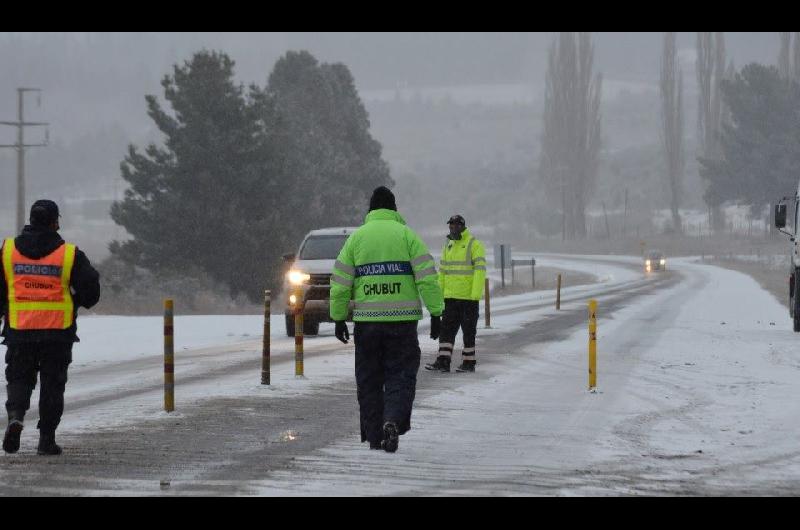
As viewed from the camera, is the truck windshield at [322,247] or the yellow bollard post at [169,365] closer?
the yellow bollard post at [169,365]

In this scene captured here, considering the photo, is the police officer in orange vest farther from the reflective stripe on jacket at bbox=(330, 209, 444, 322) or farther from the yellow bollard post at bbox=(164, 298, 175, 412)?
the yellow bollard post at bbox=(164, 298, 175, 412)

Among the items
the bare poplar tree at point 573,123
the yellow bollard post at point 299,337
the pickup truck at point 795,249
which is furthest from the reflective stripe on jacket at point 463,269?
the bare poplar tree at point 573,123

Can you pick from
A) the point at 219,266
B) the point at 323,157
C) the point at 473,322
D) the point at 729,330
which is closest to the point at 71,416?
the point at 473,322

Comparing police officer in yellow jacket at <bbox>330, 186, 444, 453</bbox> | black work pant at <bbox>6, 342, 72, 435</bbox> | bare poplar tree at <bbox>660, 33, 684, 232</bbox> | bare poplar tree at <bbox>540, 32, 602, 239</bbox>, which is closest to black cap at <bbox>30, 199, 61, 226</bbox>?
black work pant at <bbox>6, 342, 72, 435</bbox>

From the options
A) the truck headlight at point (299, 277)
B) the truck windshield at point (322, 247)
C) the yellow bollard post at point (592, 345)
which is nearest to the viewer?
the yellow bollard post at point (592, 345)

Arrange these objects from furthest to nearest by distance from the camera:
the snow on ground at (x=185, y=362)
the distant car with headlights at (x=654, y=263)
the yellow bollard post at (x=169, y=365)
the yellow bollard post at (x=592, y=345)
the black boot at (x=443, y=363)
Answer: the distant car with headlights at (x=654, y=263) → the black boot at (x=443, y=363) → the yellow bollard post at (x=592, y=345) → the snow on ground at (x=185, y=362) → the yellow bollard post at (x=169, y=365)

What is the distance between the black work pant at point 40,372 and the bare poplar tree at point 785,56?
98.0 metres

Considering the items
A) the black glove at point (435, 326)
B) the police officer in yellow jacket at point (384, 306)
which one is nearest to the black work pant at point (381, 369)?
the police officer in yellow jacket at point (384, 306)

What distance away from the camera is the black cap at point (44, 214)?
1009 centimetres

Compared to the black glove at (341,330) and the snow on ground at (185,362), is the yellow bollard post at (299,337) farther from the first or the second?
the black glove at (341,330)

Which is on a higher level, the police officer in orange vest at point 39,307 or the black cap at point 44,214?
the black cap at point 44,214

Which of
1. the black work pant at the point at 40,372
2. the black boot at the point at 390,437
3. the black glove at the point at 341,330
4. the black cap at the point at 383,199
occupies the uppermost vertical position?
the black cap at the point at 383,199

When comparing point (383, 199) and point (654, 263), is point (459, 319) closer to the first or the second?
point (383, 199)
